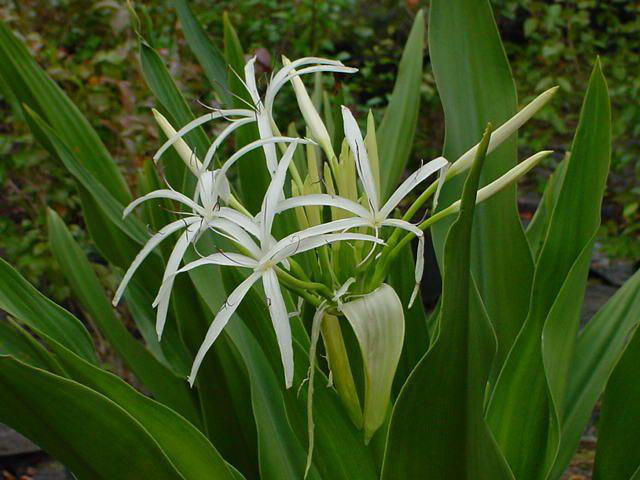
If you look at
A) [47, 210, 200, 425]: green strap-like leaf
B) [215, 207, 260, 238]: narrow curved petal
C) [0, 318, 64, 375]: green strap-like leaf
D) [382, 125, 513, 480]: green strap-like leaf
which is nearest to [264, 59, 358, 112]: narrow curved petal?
[215, 207, 260, 238]: narrow curved petal

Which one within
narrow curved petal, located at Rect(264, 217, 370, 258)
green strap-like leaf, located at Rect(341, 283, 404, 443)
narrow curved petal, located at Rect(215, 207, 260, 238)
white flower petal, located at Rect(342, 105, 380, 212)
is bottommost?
green strap-like leaf, located at Rect(341, 283, 404, 443)

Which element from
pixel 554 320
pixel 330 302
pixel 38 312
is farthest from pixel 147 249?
pixel 554 320

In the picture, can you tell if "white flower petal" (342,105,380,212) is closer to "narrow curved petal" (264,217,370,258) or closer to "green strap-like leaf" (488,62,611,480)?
"narrow curved petal" (264,217,370,258)

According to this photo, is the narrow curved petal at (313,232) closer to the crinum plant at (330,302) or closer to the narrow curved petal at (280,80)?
the crinum plant at (330,302)

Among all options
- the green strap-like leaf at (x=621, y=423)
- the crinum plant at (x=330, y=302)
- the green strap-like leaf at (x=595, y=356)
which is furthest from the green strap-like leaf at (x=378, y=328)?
the green strap-like leaf at (x=595, y=356)

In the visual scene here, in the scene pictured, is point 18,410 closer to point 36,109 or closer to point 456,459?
point 456,459

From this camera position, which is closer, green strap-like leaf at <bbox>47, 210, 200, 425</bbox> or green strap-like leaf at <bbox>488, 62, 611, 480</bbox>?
green strap-like leaf at <bbox>488, 62, 611, 480</bbox>

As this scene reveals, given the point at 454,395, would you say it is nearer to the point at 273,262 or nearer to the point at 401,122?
the point at 273,262

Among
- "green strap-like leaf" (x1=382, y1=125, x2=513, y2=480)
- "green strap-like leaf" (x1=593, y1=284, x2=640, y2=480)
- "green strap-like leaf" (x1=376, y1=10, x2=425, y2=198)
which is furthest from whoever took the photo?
"green strap-like leaf" (x1=376, y1=10, x2=425, y2=198)
